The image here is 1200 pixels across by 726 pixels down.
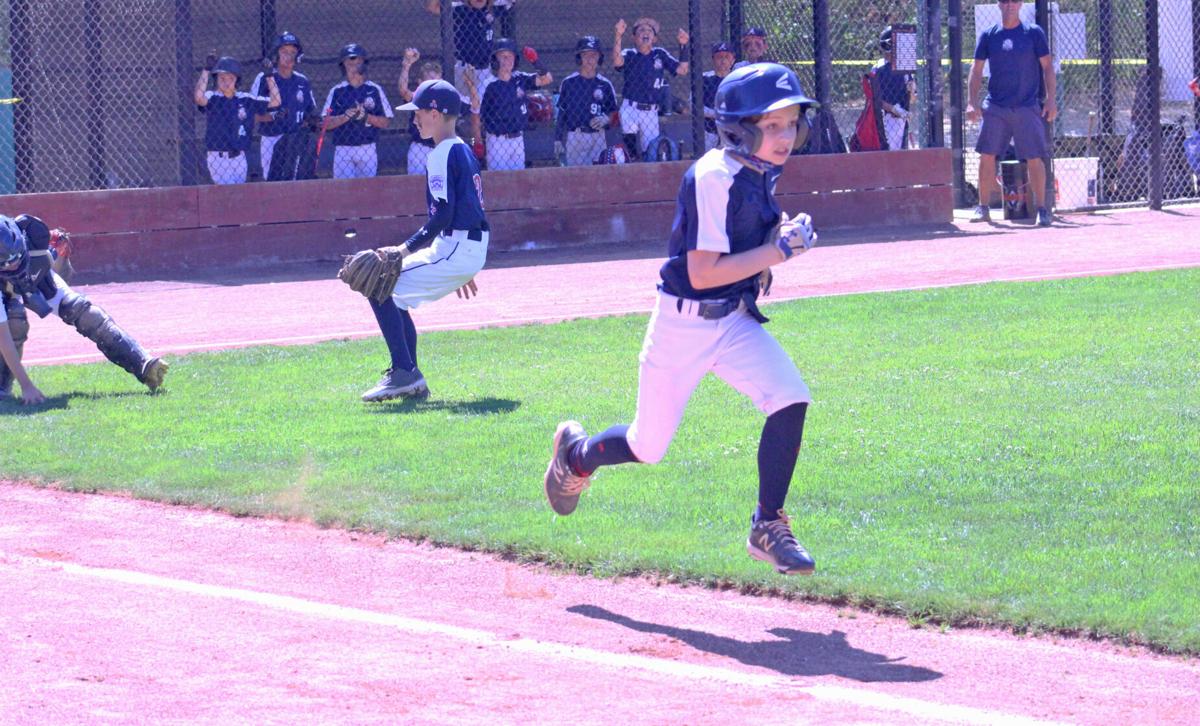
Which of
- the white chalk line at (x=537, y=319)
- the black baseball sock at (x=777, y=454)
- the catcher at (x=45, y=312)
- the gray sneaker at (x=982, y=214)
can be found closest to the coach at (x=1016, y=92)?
the gray sneaker at (x=982, y=214)

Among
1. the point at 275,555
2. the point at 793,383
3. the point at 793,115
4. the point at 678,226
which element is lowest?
the point at 275,555

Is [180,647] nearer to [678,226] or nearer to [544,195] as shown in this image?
[678,226]

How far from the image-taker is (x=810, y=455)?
7230mm

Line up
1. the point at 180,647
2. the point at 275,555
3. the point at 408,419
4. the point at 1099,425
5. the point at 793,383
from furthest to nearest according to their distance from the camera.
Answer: the point at 408,419, the point at 1099,425, the point at 275,555, the point at 793,383, the point at 180,647

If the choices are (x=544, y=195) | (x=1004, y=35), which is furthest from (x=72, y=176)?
(x=1004, y=35)

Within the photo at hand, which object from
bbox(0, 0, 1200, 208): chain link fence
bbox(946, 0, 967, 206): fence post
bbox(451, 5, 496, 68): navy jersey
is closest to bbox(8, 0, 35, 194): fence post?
bbox(0, 0, 1200, 208): chain link fence

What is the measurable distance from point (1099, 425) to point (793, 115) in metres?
3.11

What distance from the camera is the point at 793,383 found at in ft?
16.9

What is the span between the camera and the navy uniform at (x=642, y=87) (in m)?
17.9

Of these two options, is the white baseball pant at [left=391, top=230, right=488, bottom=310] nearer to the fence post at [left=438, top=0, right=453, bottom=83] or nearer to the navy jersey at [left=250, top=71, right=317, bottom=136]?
the fence post at [left=438, top=0, right=453, bottom=83]

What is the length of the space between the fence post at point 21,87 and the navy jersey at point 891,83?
30.0 feet

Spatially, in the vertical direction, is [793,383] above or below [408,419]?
above

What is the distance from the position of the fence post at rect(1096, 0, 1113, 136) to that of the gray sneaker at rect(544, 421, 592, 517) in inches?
629

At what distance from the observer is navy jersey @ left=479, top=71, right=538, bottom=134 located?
16.9 m
